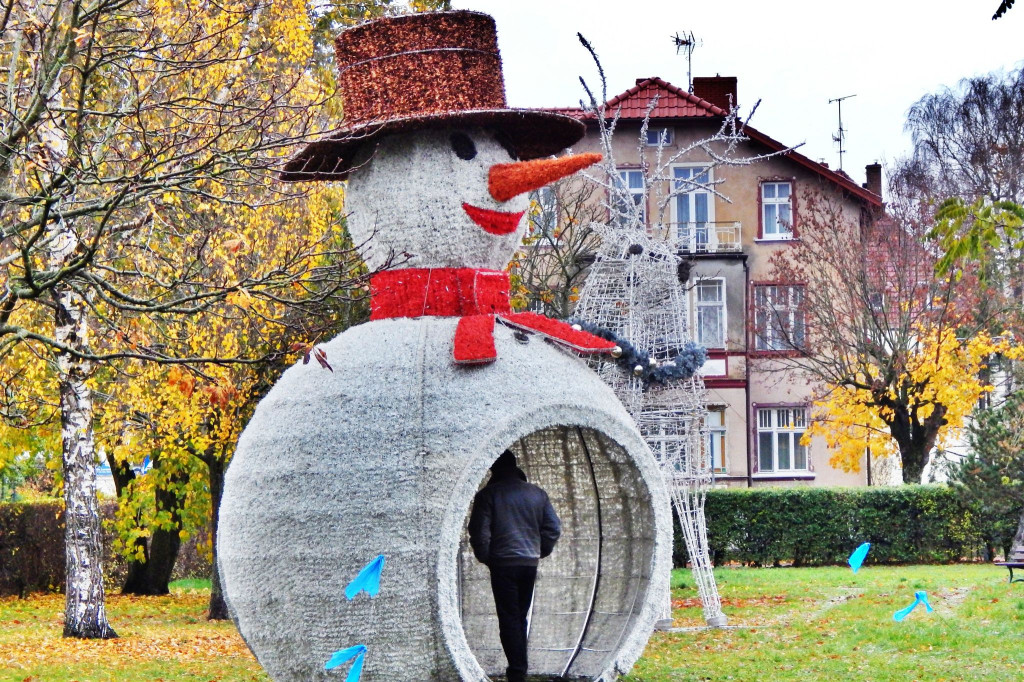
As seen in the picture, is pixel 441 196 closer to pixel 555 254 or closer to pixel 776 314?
pixel 555 254

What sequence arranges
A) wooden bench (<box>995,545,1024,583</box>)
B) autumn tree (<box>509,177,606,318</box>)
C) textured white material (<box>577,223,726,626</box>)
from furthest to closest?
autumn tree (<box>509,177,606,318</box>), wooden bench (<box>995,545,1024,583</box>), textured white material (<box>577,223,726,626</box>)

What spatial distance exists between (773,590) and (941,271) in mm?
12296

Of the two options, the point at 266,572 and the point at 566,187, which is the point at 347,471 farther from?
the point at 566,187

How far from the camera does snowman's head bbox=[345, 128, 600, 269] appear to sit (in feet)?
26.8

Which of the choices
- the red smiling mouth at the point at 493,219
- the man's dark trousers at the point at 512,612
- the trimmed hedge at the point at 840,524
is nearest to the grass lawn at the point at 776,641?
the man's dark trousers at the point at 512,612

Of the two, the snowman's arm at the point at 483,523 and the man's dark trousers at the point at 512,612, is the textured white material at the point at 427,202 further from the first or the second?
the man's dark trousers at the point at 512,612

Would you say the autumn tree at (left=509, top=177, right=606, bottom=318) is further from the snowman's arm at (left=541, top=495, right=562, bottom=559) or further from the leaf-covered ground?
the snowman's arm at (left=541, top=495, right=562, bottom=559)

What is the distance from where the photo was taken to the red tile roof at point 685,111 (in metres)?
28.6

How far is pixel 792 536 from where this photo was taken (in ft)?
73.3

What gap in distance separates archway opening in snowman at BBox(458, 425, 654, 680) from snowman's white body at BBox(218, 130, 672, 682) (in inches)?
16.6

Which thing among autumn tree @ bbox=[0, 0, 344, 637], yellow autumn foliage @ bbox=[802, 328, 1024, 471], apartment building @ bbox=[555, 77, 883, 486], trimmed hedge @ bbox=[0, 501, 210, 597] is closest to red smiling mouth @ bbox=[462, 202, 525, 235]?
autumn tree @ bbox=[0, 0, 344, 637]

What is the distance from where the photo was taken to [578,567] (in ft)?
32.5

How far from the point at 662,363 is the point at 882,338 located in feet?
46.7

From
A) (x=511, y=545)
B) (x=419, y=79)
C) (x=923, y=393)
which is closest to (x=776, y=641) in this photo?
(x=511, y=545)
